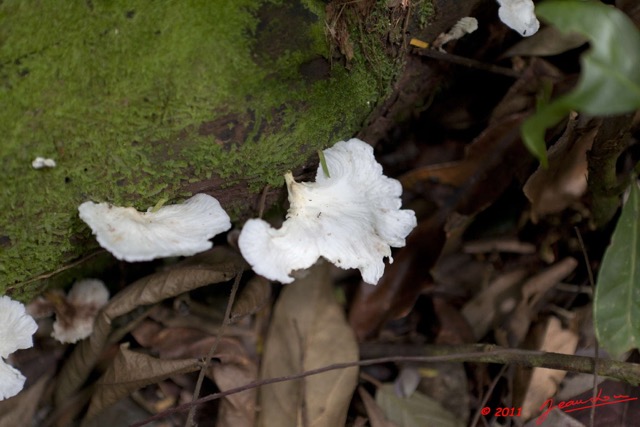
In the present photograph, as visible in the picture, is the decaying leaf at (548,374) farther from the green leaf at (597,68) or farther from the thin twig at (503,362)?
the green leaf at (597,68)

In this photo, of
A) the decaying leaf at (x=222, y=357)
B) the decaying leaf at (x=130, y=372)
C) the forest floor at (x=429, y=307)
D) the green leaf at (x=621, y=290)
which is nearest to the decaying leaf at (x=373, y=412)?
the forest floor at (x=429, y=307)

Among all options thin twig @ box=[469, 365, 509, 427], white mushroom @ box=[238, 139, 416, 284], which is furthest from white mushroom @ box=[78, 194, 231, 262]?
thin twig @ box=[469, 365, 509, 427]

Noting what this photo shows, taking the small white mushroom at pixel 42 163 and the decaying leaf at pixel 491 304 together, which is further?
the decaying leaf at pixel 491 304

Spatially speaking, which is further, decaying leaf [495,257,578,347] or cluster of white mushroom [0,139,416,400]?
decaying leaf [495,257,578,347]

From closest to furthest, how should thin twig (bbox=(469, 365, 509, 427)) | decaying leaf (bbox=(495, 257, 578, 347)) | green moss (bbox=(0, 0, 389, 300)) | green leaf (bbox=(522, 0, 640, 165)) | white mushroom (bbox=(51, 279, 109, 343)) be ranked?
green leaf (bbox=(522, 0, 640, 165)), green moss (bbox=(0, 0, 389, 300)), white mushroom (bbox=(51, 279, 109, 343)), thin twig (bbox=(469, 365, 509, 427)), decaying leaf (bbox=(495, 257, 578, 347))

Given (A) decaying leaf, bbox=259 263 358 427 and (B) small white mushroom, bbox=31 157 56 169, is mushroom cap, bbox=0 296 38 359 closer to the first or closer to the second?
(B) small white mushroom, bbox=31 157 56 169

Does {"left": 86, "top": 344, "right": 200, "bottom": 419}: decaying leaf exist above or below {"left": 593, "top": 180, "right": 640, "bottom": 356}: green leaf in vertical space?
below
